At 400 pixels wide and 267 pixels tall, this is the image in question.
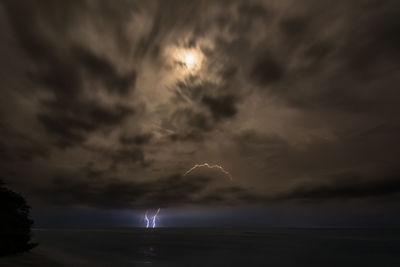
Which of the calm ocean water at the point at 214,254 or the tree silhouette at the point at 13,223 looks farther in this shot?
the calm ocean water at the point at 214,254

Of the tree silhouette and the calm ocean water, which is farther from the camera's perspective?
the calm ocean water

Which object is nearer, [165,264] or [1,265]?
[1,265]

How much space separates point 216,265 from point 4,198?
3679 cm

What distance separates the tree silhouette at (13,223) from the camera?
3628 cm

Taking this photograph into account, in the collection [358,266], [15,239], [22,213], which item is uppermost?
[22,213]

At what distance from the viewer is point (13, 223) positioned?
37.8 meters

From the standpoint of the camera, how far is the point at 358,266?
47781mm

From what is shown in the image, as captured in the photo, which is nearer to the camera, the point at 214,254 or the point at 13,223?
the point at 13,223

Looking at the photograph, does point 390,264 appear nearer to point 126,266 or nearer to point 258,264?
point 258,264

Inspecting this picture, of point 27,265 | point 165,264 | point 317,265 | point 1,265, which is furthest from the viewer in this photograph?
point 317,265

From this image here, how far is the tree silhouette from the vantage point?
1428 inches

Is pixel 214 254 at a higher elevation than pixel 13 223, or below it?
below

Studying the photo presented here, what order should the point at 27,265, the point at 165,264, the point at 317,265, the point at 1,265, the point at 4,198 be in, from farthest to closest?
the point at 317,265
the point at 165,264
the point at 4,198
the point at 27,265
the point at 1,265

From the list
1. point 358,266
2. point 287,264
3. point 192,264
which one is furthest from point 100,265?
point 358,266
